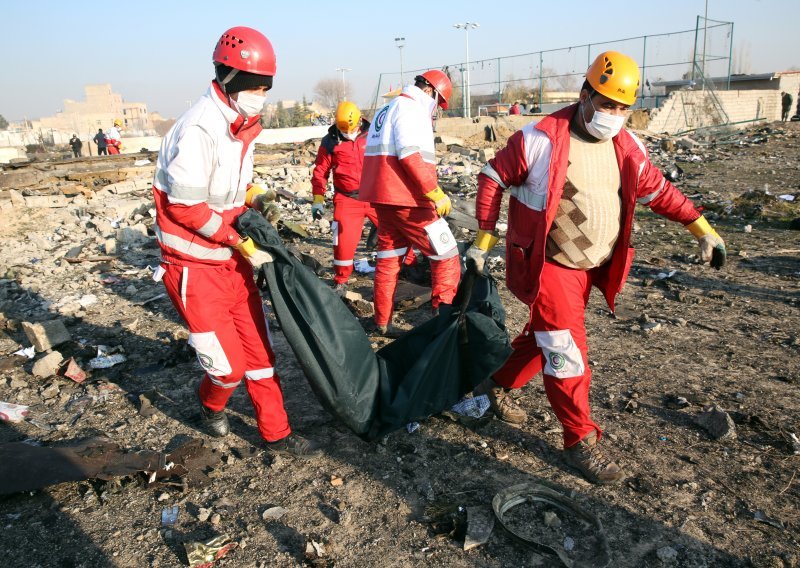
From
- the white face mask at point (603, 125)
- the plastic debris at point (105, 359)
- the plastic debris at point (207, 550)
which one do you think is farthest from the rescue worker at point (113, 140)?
the white face mask at point (603, 125)

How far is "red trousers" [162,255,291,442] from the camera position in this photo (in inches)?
115

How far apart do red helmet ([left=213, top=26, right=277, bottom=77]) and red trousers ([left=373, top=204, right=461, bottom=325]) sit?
66.2 inches

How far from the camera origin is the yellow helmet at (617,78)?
265cm

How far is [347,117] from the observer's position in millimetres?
5789

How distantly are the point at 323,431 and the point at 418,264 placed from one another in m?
3.02

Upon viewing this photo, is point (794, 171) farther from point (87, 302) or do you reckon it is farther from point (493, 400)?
point (87, 302)

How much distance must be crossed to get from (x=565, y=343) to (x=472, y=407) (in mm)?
829

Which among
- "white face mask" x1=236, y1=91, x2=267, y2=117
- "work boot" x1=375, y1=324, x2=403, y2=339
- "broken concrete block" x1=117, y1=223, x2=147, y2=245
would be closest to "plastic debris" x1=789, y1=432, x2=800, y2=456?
"work boot" x1=375, y1=324, x2=403, y2=339

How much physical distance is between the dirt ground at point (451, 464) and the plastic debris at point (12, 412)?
0.21 feet

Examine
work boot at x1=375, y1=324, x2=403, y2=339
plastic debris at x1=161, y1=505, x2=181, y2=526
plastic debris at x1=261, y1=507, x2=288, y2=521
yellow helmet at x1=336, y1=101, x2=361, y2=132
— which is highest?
yellow helmet at x1=336, y1=101, x2=361, y2=132

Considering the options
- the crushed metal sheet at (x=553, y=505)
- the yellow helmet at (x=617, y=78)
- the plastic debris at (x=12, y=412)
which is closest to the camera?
the crushed metal sheet at (x=553, y=505)

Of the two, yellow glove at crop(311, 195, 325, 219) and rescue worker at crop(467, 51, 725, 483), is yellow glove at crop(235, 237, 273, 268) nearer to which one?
rescue worker at crop(467, 51, 725, 483)

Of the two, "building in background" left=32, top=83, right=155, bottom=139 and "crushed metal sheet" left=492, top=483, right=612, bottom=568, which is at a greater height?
"building in background" left=32, top=83, right=155, bottom=139

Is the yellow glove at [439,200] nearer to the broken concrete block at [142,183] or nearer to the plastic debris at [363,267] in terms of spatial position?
the plastic debris at [363,267]
